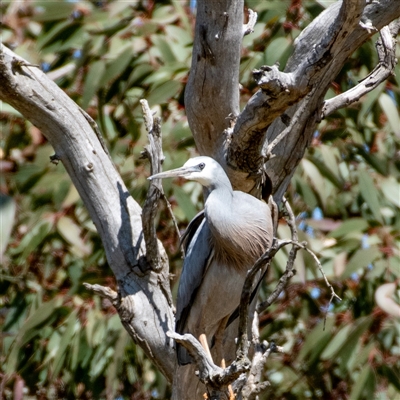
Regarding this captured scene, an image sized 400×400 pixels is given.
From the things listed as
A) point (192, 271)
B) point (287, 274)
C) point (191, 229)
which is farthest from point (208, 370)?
point (191, 229)

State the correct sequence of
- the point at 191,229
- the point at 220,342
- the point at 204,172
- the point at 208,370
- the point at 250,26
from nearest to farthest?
the point at 208,370, the point at 204,172, the point at 250,26, the point at 220,342, the point at 191,229

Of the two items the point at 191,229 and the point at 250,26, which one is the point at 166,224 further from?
the point at 250,26

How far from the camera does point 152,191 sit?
2244 mm

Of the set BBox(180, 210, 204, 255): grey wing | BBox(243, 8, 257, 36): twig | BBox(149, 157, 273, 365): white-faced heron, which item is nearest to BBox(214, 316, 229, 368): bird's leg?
BBox(149, 157, 273, 365): white-faced heron

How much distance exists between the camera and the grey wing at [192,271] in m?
2.42

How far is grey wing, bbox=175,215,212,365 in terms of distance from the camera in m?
2.42

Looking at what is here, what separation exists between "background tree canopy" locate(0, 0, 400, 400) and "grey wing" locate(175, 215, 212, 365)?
0.45 m

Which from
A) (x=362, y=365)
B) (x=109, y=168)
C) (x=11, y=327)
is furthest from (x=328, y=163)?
(x=11, y=327)

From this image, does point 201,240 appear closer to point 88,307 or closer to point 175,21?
point 88,307

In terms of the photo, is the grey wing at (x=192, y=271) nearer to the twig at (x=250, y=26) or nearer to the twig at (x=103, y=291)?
the twig at (x=103, y=291)

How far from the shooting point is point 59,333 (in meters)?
3.26

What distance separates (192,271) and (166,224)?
31.0 inches

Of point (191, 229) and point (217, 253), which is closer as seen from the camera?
point (217, 253)

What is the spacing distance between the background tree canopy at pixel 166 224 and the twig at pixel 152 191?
0.58 m
